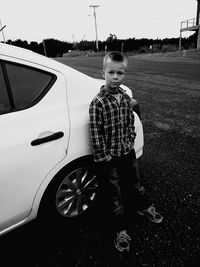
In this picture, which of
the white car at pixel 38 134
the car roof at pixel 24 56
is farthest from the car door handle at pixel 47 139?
the car roof at pixel 24 56

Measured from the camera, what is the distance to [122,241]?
82.8 inches

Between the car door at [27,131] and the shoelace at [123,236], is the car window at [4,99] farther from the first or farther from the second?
the shoelace at [123,236]

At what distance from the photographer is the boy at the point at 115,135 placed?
1958mm

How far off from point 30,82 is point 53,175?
0.78 meters

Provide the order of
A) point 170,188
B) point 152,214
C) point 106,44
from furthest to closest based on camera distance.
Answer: point 106,44
point 170,188
point 152,214

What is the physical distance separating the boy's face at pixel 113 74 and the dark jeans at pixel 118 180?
64 cm

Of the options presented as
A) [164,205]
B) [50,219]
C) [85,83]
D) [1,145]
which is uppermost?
[85,83]

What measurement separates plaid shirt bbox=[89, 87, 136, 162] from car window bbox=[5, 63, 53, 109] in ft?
1.45

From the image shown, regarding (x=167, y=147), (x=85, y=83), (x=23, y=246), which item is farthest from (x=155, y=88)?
(x=23, y=246)

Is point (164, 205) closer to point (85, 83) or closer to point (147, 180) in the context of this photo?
point (147, 180)

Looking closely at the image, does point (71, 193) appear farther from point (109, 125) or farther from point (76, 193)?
point (109, 125)

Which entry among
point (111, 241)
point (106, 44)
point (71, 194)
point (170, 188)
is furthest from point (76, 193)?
point (106, 44)

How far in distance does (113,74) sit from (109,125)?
0.43 meters

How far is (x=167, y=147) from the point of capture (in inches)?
157
